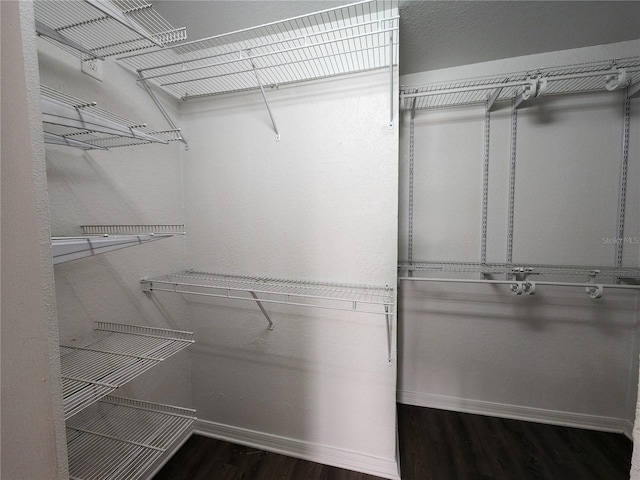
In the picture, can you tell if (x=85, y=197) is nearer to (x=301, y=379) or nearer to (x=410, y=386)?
(x=301, y=379)

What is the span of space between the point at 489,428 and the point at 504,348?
51cm

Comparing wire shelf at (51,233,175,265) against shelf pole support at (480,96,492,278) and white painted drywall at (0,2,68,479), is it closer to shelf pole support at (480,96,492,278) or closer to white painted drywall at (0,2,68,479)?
white painted drywall at (0,2,68,479)

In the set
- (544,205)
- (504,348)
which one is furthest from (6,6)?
(504,348)

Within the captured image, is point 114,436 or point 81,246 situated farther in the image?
point 114,436

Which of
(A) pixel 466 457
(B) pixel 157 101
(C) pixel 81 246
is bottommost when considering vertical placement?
(A) pixel 466 457

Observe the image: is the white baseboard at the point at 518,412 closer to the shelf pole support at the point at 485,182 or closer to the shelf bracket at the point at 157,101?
the shelf pole support at the point at 485,182

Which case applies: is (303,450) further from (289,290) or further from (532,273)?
(532,273)

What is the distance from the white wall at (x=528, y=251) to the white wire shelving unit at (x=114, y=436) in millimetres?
1493

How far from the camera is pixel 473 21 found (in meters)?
1.29

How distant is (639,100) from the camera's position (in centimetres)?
146

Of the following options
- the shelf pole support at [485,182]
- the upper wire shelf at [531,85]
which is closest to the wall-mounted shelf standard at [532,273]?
the shelf pole support at [485,182]

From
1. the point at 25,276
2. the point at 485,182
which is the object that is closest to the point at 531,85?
the point at 485,182

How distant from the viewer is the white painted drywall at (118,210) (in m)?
1.03

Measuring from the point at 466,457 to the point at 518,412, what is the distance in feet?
1.86
